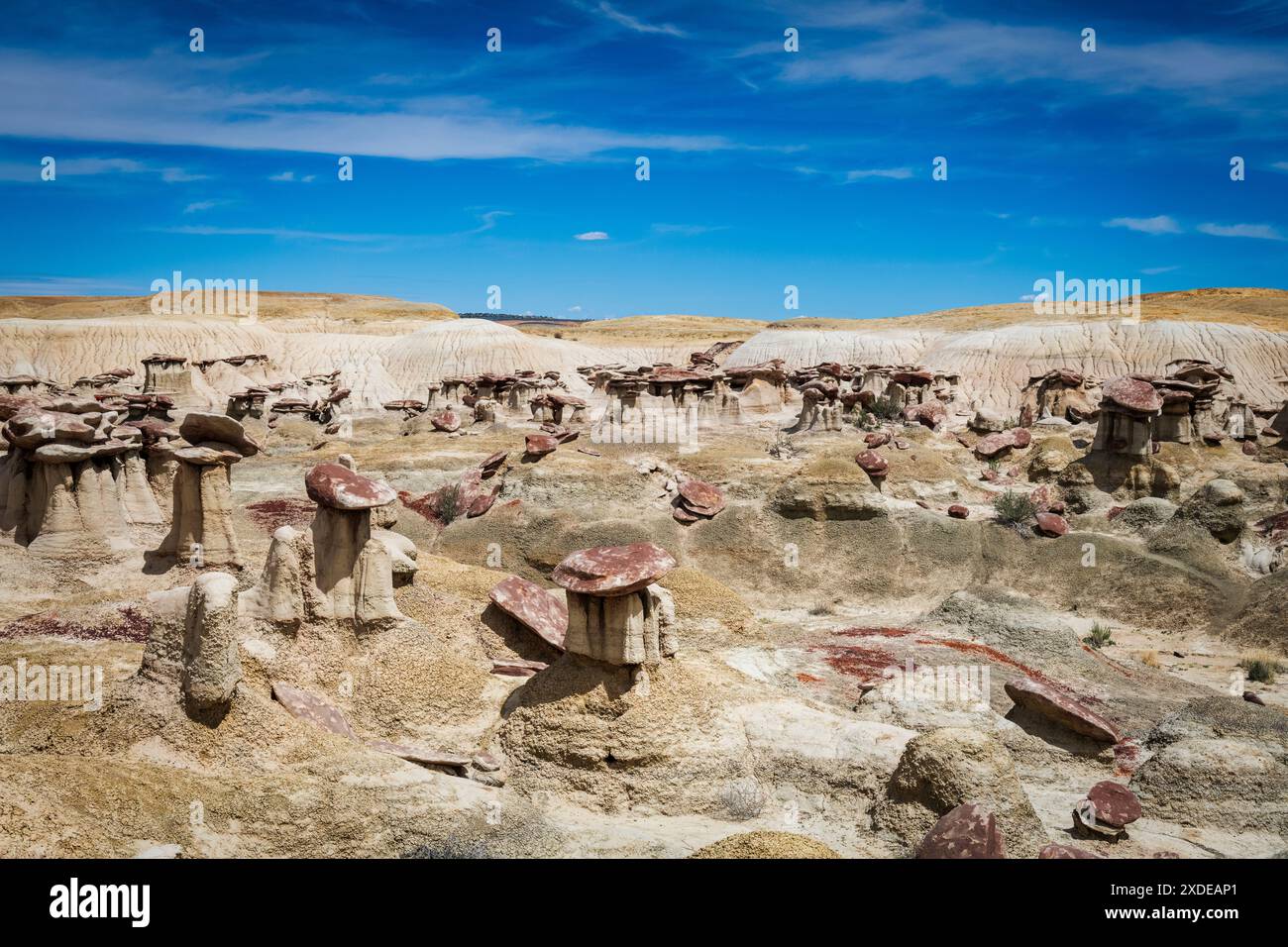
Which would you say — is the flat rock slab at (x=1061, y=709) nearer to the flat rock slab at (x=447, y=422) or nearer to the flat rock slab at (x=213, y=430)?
the flat rock slab at (x=213, y=430)

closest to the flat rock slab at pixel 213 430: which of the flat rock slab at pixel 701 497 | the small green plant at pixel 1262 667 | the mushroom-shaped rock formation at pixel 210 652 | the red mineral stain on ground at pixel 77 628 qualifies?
the red mineral stain on ground at pixel 77 628

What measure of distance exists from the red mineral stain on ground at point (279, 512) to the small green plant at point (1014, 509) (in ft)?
49.5

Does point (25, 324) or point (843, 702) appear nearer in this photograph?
point (843, 702)

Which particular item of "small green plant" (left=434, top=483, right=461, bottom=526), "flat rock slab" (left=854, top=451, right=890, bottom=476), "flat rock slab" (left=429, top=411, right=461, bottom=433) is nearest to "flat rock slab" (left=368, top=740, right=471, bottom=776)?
"small green plant" (left=434, top=483, right=461, bottom=526)

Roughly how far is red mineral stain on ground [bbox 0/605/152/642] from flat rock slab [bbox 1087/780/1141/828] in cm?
949

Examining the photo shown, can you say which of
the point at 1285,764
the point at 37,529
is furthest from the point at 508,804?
the point at 37,529

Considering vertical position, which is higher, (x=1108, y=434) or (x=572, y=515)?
(x=1108, y=434)

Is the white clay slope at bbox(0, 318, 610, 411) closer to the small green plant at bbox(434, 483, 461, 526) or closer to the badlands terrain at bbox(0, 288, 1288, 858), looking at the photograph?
the badlands terrain at bbox(0, 288, 1288, 858)

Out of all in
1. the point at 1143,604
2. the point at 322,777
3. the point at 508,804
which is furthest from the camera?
the point at 1143,604

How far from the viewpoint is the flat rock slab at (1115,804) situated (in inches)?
353

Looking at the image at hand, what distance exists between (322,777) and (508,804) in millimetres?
1645

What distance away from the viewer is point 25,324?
69875 millimetres

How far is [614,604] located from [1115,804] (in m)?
5.10

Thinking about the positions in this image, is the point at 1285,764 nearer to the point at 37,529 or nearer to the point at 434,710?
the point at 434,710
